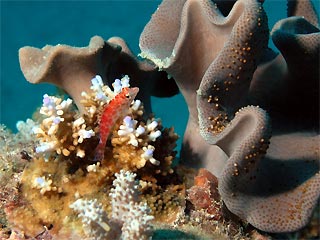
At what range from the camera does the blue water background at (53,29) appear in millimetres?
29797

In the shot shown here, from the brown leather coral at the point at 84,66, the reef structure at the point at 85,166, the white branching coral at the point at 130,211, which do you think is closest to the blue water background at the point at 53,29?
the brown leather coral at the point at 84,66

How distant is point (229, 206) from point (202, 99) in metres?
0.65

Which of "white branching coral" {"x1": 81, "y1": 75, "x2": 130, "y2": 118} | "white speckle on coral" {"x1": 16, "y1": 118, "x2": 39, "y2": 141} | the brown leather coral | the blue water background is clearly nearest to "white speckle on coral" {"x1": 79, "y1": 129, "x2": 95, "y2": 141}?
"white branching coral" {"x1": 81, "y1": 75, "x2": 130, "y2": 118}

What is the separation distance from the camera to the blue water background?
29.8 m

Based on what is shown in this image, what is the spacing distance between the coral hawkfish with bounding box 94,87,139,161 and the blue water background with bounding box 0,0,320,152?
84.9 feet

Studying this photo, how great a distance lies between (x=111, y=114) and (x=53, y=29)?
31809 mm

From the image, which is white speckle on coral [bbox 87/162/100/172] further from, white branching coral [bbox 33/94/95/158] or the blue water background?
the blue water background

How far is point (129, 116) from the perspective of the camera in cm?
263

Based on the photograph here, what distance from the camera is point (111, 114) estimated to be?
2.55m

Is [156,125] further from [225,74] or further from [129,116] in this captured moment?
[225,74]

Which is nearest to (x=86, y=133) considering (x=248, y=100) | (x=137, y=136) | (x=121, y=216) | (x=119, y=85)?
(x=137, y=136)

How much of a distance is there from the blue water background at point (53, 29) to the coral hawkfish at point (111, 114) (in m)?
25.9

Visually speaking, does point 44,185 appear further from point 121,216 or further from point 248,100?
point 248,100

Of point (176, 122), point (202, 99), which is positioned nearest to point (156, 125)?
point (202, 99)
